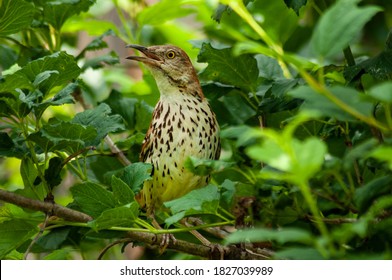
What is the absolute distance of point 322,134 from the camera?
2557 millimetres

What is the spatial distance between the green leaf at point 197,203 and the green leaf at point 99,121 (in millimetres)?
621

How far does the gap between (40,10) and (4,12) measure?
76cm

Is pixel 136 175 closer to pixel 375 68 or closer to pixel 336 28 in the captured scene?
pixel 375 68

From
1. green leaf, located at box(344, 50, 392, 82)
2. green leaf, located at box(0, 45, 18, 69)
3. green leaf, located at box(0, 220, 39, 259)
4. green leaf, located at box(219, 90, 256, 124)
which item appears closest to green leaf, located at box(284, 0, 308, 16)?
green leaf, located at box(344, 50, 392, 82)

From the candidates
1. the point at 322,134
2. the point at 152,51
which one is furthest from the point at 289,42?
the point at 322,134

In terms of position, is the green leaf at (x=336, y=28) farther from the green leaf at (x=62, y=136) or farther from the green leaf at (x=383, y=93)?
the green leaf at (x=62, y=136)

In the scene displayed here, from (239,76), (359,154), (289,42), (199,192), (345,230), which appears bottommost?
(345,230)

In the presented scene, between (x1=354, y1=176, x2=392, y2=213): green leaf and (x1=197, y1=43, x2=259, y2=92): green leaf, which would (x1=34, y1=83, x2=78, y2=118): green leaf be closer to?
(x1=197, y1=43, x2=259, y2=92): green leaf

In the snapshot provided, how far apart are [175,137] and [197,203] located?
3.97ft

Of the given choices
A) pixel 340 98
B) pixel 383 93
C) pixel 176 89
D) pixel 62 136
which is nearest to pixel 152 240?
pixel 62 136

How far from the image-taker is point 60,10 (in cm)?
330

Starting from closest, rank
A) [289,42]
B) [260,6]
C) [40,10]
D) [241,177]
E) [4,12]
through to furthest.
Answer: [4,12], [241,177], [260,6], [40,10], [289,42]
